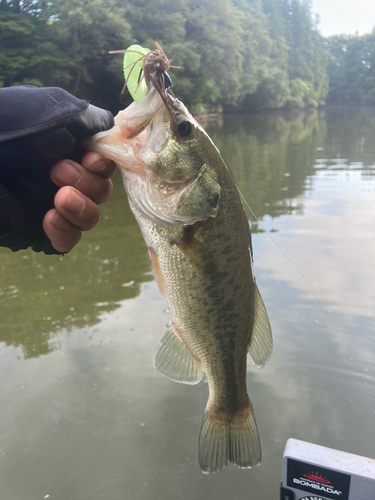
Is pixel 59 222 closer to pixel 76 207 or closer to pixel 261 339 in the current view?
pixel 76 207

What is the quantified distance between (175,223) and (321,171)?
11.5 metres

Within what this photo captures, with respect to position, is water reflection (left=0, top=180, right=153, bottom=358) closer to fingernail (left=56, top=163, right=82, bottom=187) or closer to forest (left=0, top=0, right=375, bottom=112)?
fingernail (left=56, top=163, right=82, bottom=187)

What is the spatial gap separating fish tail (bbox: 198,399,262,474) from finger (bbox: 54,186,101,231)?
110 centimetres

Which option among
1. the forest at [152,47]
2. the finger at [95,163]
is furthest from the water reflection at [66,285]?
the forest at [152,47]

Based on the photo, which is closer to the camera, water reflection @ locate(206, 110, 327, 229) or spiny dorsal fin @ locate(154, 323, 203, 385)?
spiny dorsal fin @ locate(154, 323, 203, 385)

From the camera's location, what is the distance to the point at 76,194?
1.71 m

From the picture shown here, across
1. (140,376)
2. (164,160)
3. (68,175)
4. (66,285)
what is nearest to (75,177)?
(68,175)

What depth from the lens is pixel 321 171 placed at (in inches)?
475

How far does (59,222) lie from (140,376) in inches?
83.0

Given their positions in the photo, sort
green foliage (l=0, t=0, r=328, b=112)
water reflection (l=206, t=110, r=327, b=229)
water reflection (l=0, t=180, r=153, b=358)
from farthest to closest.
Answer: green foliage (l=0, t=0, r=328, b=112)
water reflection (l=206, t=110, r=327, b=229)
water reflection (l=0, t=180, r=153, b=358)

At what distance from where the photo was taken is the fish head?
1517mm

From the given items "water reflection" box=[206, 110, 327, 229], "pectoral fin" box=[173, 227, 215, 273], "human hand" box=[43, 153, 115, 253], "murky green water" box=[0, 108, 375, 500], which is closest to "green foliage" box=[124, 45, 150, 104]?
"human hand" box=[43, 153, 115, 253]

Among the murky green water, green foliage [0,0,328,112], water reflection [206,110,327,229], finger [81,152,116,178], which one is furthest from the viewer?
green foliage [0,0,328,112]

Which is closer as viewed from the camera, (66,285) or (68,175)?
(68,175)
